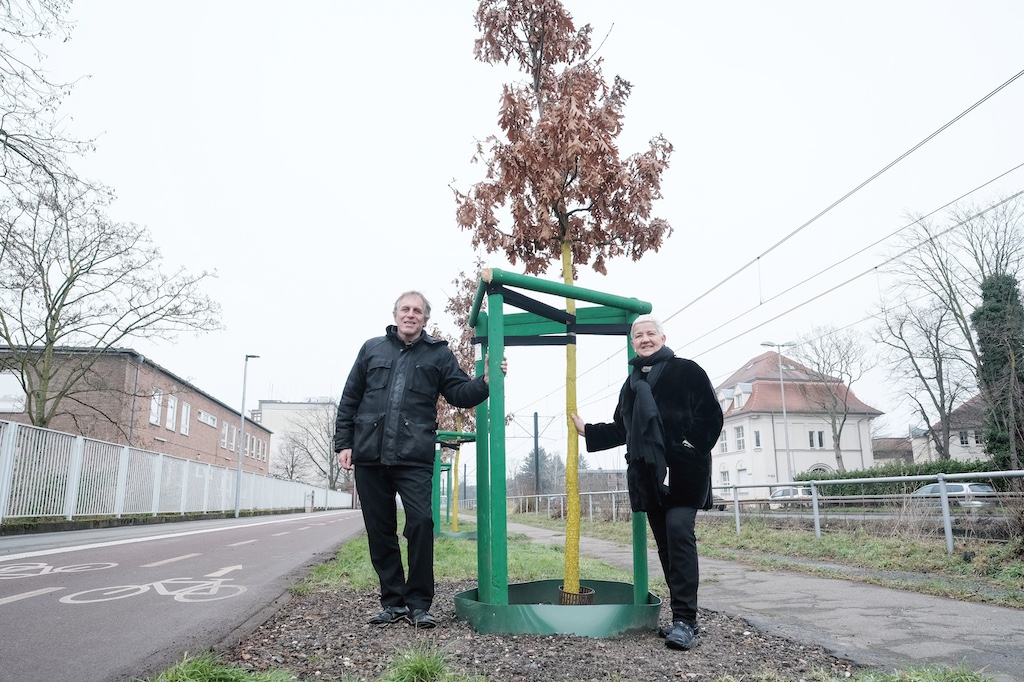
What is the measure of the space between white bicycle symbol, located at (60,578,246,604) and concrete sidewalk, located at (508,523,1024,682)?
354 cm

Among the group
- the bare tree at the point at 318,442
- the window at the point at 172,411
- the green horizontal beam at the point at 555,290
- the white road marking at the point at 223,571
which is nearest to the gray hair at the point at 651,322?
the green horizontal beam at the point at 555,290

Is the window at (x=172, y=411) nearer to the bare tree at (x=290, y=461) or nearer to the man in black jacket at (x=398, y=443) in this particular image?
the man in black jacket at (x=398, y=443)

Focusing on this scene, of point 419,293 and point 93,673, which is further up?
point 419,293

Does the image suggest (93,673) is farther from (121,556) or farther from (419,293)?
(121,556)

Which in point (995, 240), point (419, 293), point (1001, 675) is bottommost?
point (1001, 675)

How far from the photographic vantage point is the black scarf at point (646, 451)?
12.1ft

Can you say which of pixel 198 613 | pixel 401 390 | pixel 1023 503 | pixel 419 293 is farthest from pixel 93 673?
pixel 1023 503

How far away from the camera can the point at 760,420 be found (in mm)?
51406

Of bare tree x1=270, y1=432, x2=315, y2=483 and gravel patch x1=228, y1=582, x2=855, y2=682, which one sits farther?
bare tree x1=270, y1=432, x2=315, y2=483

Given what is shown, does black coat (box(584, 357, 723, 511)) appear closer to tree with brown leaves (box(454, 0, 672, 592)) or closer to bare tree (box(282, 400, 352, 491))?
tree with brown leaves (box(454, 0, 672, 592))

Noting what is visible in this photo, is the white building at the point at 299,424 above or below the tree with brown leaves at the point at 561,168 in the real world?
above

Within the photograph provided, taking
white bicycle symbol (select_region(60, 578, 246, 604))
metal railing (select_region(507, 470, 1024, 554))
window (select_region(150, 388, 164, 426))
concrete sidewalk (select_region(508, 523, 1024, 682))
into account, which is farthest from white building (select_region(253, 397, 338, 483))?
concrete sidewalk (select_region(508, 523, 1024, 682))

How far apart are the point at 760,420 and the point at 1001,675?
167 feet

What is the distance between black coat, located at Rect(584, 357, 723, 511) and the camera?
3736 mm
